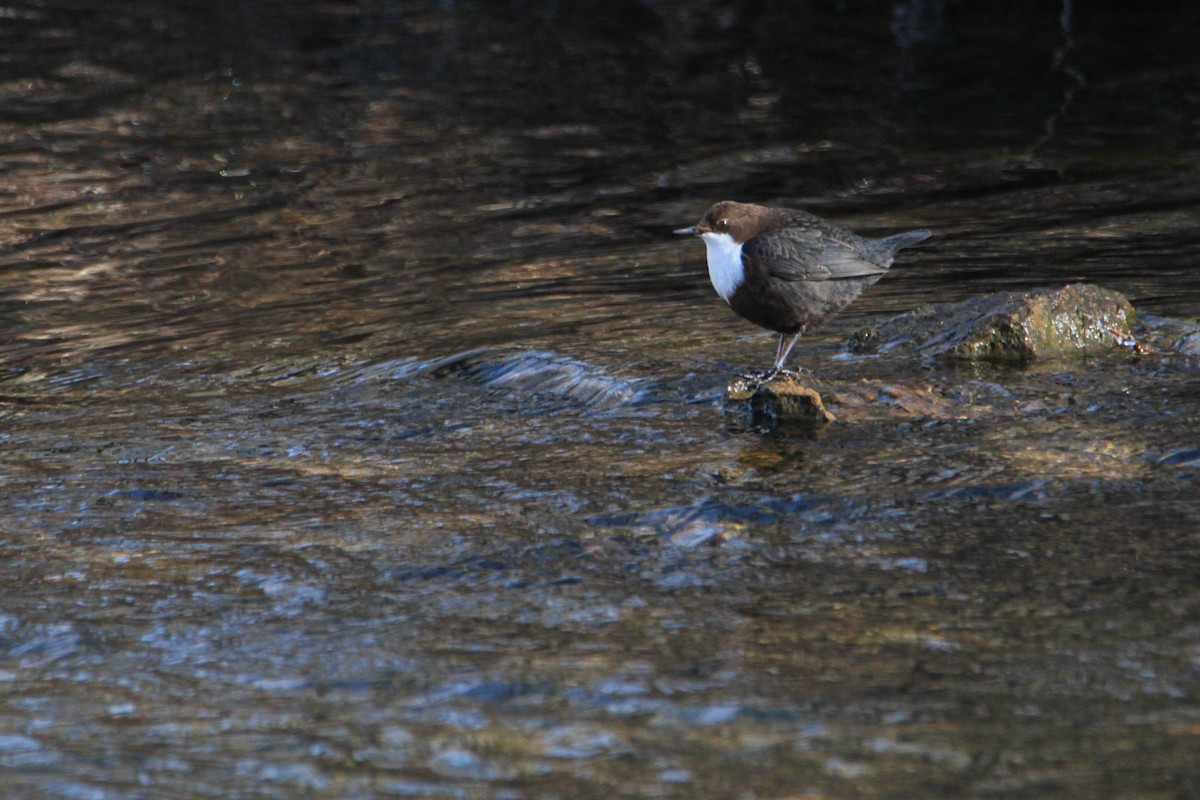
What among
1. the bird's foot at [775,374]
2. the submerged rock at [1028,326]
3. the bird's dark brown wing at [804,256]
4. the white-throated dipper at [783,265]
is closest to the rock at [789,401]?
the bird's foot at [775,374]

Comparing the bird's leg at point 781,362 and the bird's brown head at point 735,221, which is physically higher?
the bird's brown head at point 735,221

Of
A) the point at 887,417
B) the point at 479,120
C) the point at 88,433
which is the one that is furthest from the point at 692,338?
the point at 479,120

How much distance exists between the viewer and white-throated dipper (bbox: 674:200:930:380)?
5.25m

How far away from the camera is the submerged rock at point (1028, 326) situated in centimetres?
558

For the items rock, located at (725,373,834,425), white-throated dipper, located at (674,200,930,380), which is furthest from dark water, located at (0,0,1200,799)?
white-throated dipper, located at (674,200,930,380)

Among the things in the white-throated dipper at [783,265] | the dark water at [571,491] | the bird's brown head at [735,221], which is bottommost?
the dark water at [571,491]

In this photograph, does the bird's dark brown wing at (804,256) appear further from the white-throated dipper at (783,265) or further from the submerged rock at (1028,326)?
the submerged rock at (1028,326)

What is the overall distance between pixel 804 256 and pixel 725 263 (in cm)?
30

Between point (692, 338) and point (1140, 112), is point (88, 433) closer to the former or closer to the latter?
point (692, 338)

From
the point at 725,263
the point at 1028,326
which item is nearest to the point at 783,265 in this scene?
the point at 725,263

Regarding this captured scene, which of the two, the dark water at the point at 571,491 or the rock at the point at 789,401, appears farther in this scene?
the rock at the point at 789,401

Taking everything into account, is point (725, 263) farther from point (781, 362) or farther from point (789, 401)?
point (789, 401)

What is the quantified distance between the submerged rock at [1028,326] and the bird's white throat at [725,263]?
841mm

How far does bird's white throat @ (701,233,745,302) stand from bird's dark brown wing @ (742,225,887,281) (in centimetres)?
5
